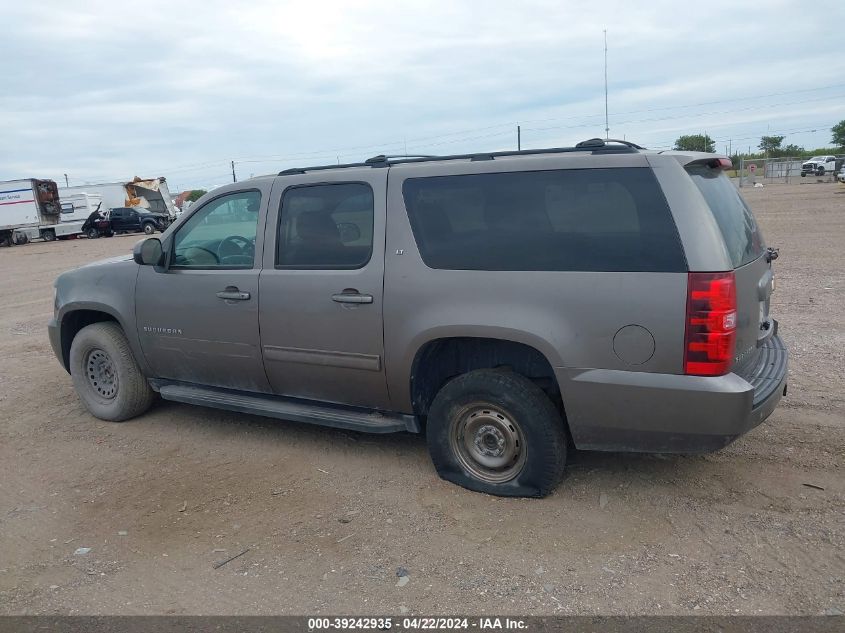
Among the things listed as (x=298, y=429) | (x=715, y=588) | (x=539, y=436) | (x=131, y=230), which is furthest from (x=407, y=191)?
(x=131, y=230)

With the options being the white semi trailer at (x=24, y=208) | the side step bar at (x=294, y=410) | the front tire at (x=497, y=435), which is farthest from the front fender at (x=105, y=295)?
the white semi trailer at (x=24, y=208)

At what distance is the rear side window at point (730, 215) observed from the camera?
11.8 ft

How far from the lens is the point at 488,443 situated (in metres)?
4.06

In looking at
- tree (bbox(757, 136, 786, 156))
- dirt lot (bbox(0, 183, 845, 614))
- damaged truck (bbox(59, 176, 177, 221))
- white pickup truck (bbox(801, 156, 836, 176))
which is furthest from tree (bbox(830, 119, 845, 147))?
dirt lot (bbox(0, 183, 845, 614))

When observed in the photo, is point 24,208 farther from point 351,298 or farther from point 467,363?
point 467,363

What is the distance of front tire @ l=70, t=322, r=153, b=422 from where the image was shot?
5535mm

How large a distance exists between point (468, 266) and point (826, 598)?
2240mm

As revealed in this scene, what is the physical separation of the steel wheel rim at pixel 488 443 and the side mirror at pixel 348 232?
123 centimetres

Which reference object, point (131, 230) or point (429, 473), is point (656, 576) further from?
point (131, 230)

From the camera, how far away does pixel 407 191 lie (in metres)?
4.19

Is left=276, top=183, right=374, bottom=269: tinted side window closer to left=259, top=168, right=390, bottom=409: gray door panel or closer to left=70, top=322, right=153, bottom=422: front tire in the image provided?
left=259, top=168, right=390, bottom=409: gray door panel

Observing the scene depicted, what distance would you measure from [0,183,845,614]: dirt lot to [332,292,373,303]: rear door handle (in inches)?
43.8

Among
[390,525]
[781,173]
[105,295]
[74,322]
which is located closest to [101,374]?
[74,322]

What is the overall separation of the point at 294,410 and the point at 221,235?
135 centimetres
